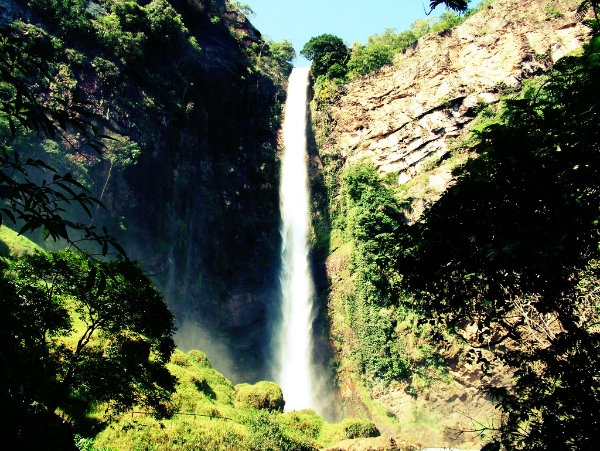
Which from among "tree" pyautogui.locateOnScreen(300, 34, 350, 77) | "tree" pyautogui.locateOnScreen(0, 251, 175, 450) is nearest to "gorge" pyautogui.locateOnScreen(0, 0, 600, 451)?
"tree" pyautogui.locateOnScreen(0, 251, 175, 450)

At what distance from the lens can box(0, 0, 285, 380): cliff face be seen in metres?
22.0

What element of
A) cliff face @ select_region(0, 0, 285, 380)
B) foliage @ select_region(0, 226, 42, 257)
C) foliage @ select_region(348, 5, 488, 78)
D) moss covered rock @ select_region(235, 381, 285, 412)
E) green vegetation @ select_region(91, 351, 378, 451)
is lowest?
green vegetation @ select_region(91, 351, 378, 451)

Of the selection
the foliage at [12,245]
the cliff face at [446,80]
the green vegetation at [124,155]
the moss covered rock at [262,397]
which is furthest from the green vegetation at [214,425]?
the cliff face at [446,80]

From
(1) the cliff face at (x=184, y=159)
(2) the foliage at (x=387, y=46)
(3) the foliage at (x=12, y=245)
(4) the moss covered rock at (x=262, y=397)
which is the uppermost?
(2) the foliage at (x=387, y=46)

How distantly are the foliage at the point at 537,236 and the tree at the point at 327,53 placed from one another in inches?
1129

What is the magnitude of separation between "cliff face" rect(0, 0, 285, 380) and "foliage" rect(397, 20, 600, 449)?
67.2 ft

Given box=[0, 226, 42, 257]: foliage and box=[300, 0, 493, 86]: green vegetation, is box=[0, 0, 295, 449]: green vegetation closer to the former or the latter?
box=[0, 226, 42, 257]: foliage

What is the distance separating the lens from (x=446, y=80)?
2462 centimetres

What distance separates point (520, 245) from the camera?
4297mm

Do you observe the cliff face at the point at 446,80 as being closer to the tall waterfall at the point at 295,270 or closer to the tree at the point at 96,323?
the tall waterfall at the point at 295,270

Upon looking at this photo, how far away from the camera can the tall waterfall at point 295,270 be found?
23938 mm

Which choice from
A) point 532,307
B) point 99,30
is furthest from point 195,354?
point 99,30

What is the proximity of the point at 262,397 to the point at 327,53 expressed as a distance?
26.9 meters

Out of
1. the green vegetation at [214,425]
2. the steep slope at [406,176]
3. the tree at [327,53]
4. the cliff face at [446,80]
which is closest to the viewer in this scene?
the green vegetation at [214,425]
